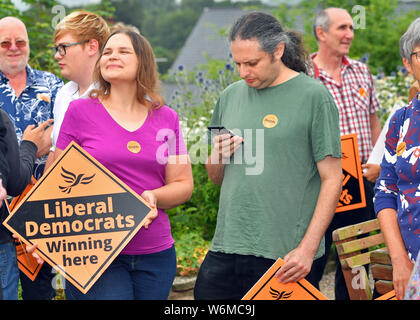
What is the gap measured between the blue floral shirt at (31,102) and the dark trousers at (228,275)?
49.2 inches

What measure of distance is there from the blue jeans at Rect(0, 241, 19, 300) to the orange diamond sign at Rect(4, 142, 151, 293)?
38 cm

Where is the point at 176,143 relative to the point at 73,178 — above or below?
above

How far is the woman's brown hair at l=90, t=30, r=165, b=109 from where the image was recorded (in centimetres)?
303

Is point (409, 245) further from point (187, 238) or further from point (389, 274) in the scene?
point (187, 238)

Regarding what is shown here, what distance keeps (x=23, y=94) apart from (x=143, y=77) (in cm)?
104

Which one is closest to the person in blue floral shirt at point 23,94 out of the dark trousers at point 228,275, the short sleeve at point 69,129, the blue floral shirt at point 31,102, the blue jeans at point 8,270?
the blue floral shirt at point 31,102

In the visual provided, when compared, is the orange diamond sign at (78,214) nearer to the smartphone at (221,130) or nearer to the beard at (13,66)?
the smartphone at (221,130)

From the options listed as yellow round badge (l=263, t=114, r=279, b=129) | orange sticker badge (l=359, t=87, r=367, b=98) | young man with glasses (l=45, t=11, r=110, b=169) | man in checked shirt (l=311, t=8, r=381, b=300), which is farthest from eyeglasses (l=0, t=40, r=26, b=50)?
orange sticker badge (l=359, t=87, r=367, b=98)

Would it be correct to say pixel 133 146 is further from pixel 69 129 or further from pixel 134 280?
pixel 134 280

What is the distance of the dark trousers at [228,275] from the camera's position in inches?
113

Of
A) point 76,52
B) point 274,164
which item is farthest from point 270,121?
point 76,52

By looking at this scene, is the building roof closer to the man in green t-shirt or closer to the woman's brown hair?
the woman's brown hair

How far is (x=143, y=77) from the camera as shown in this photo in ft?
10.00
